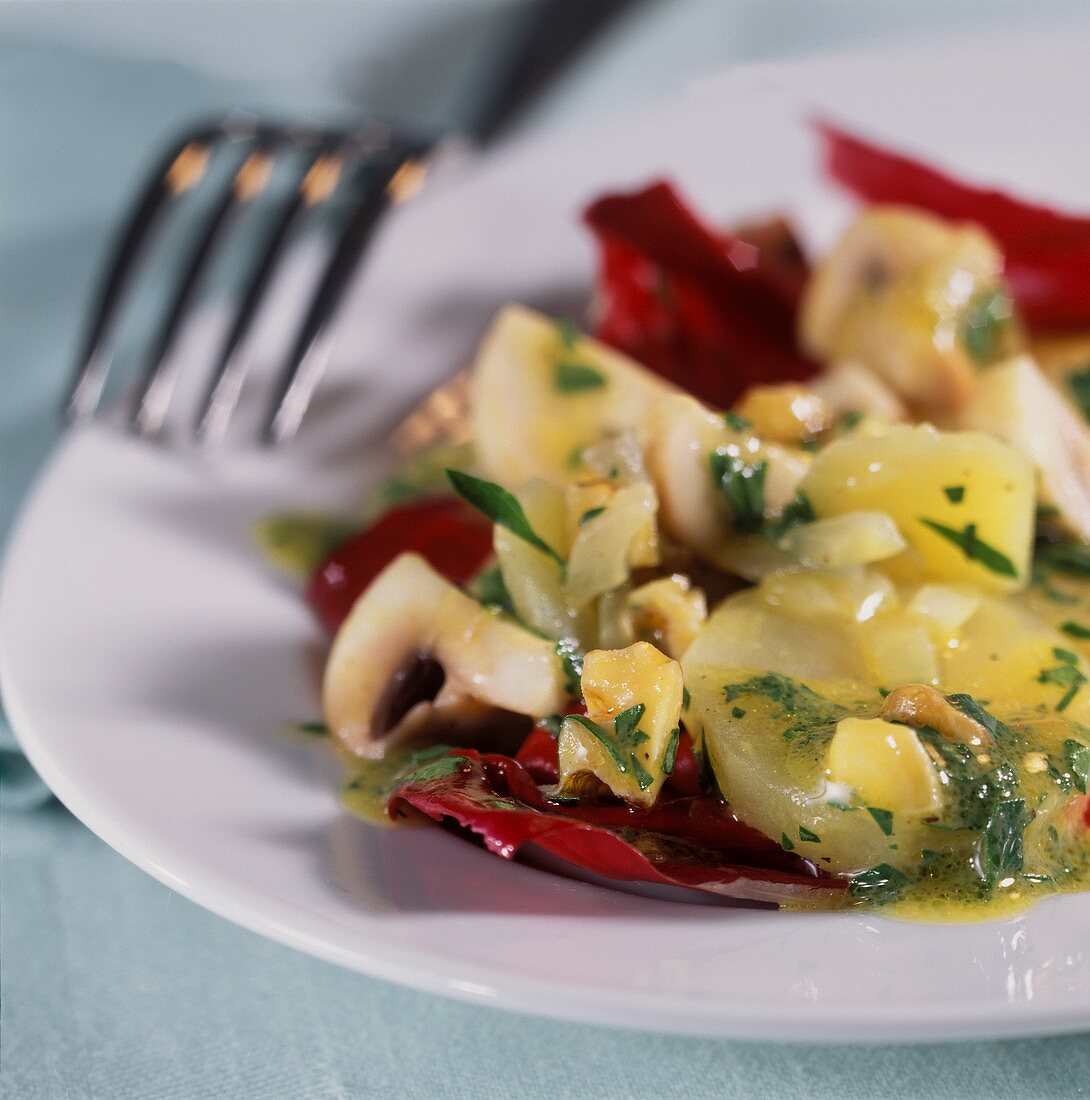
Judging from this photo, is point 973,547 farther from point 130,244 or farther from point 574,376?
point 130,244

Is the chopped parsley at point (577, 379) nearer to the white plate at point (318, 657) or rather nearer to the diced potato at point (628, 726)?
the white plate at point (318, 657)

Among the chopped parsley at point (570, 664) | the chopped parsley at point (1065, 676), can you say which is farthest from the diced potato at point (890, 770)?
the chopped parsley at point (570, 664)

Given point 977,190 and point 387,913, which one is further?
point 977,190

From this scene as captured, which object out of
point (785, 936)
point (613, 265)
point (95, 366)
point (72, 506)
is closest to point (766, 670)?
point (785, 936)

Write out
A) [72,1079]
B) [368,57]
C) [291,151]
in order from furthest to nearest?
[368,57] → [291,151] → [72,1079]

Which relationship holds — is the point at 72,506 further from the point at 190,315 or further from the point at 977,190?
the point at 977,190

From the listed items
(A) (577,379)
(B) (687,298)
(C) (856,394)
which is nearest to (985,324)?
(C) (856,394)
